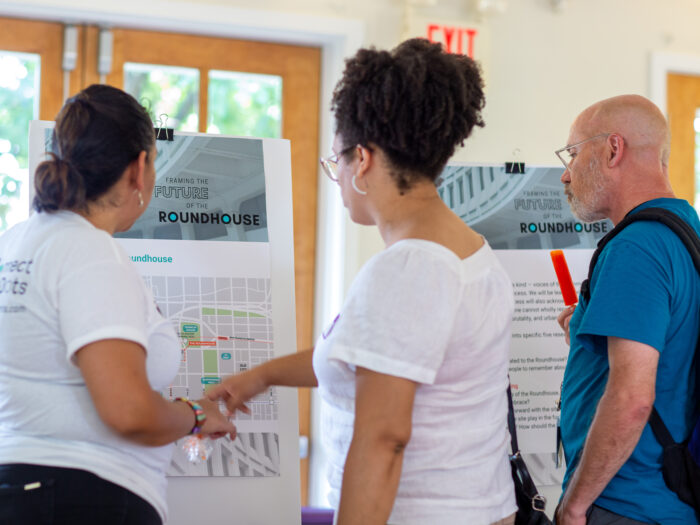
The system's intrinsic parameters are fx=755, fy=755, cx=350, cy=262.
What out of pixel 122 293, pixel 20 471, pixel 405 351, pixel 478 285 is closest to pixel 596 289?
pixel 478 285

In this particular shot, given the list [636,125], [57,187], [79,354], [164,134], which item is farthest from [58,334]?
[636,125]

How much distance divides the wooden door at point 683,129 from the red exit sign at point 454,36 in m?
0.99

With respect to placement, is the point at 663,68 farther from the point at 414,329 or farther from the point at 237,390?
the point at 414,329

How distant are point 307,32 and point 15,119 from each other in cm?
110

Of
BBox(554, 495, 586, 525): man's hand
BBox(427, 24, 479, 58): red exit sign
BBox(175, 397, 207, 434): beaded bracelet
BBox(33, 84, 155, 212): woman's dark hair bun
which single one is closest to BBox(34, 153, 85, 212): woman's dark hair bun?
BBox(33, 84, 155, 212): woman's dark hair bun

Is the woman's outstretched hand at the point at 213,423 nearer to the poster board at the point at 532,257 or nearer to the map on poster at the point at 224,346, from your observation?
the map on poster at the point at 224,346

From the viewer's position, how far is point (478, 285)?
3.68 ft

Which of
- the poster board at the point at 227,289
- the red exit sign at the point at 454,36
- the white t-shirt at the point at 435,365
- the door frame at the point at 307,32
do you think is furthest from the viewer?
the red exit sign at the point at 454,36

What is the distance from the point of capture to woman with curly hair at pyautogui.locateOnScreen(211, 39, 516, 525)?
105 centimetres

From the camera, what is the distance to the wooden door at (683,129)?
3.31m

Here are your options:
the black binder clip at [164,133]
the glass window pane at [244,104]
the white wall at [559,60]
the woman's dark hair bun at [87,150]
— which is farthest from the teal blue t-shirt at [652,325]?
the glass window pane at [244,104]

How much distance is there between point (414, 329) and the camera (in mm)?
1051

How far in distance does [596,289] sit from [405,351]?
537 mm

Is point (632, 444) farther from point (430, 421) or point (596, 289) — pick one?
point (430, 421)
